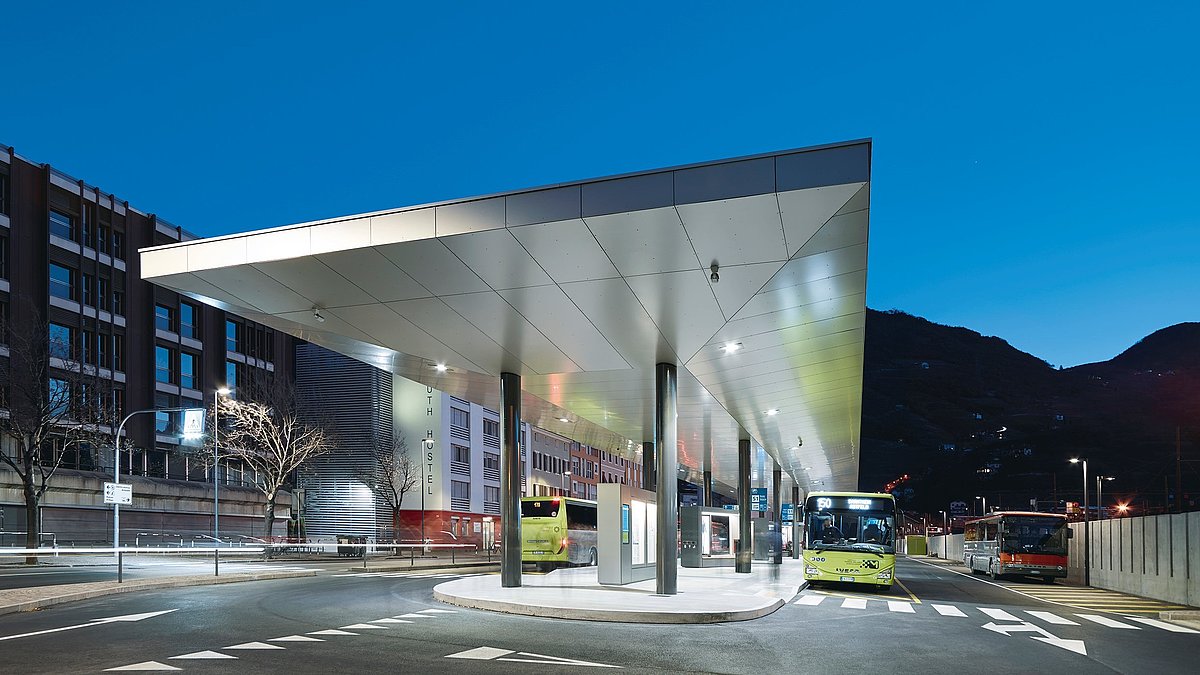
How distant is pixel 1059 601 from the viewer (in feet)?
85.7

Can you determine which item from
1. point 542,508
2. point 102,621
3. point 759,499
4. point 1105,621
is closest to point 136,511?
point 542,508

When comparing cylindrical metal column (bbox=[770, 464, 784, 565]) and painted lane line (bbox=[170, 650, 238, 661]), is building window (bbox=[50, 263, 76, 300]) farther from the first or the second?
painted lane line (bbox=[170, 650, 238, 661])

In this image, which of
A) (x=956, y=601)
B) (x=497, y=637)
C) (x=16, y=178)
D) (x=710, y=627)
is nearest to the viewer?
(x=497, y=637)

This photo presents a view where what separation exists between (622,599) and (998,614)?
25.9 feet

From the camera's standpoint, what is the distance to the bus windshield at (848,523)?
29422 mm

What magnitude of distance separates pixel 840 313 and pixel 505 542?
9973mm

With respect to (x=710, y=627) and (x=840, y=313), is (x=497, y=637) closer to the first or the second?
(x=710, y=627)

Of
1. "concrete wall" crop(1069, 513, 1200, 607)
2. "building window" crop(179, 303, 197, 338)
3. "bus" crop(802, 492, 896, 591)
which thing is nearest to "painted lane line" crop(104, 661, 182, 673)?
"bus" crop(802, 492, 896, 591)

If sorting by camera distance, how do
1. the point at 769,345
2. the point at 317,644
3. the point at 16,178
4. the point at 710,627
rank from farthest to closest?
the point at 16,178 → the point at 769,345 → the point at 710,627 → the point at 317,644

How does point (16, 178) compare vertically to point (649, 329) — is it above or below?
above

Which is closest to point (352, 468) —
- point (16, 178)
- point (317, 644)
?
point (16, 178)

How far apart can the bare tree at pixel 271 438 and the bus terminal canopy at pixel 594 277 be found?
107ft

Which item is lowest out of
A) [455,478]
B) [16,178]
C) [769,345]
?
[455,478]

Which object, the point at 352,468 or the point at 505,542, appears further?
the point at 352,468
